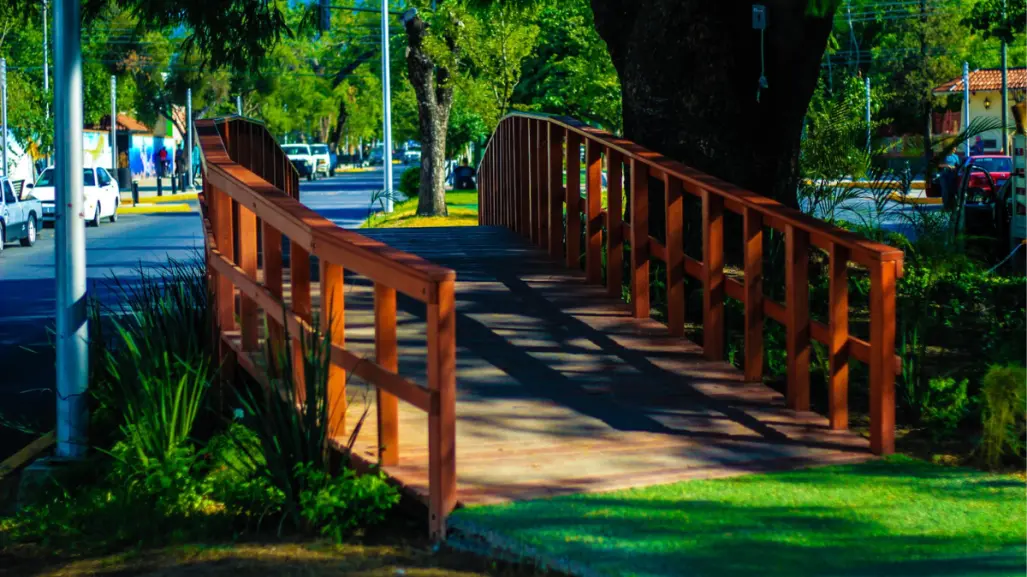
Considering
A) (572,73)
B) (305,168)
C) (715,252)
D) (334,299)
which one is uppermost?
(572,73)

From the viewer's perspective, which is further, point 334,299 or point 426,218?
point 426,218

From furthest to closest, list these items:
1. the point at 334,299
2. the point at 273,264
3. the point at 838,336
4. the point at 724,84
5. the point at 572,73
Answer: the point at 572,73 → the point at 724,84 → the point at 273,264 → the point at 838,336 → the point at 334,299

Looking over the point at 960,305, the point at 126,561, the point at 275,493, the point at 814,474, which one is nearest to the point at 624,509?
the point at 814,474

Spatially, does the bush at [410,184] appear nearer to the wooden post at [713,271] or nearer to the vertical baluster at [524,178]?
the vertical baluster at [524,178]

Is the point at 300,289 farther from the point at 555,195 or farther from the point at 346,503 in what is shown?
the point at 555,195

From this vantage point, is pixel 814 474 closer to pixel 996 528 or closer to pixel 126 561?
pixel 996 528

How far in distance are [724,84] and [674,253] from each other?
2.42 m

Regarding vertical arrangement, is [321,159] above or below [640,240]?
above

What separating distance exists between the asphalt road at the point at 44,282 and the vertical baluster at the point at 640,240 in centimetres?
326

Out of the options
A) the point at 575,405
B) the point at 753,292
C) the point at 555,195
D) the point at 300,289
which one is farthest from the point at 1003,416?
the point at 555,195

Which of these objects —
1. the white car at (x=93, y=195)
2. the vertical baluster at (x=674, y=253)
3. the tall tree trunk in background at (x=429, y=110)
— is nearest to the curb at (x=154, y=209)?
the white car at (x=93, y=195)

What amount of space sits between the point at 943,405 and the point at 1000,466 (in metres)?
0.98

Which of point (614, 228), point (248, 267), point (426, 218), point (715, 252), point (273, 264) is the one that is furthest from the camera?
point (426, 218)

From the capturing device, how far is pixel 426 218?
30656 mm
